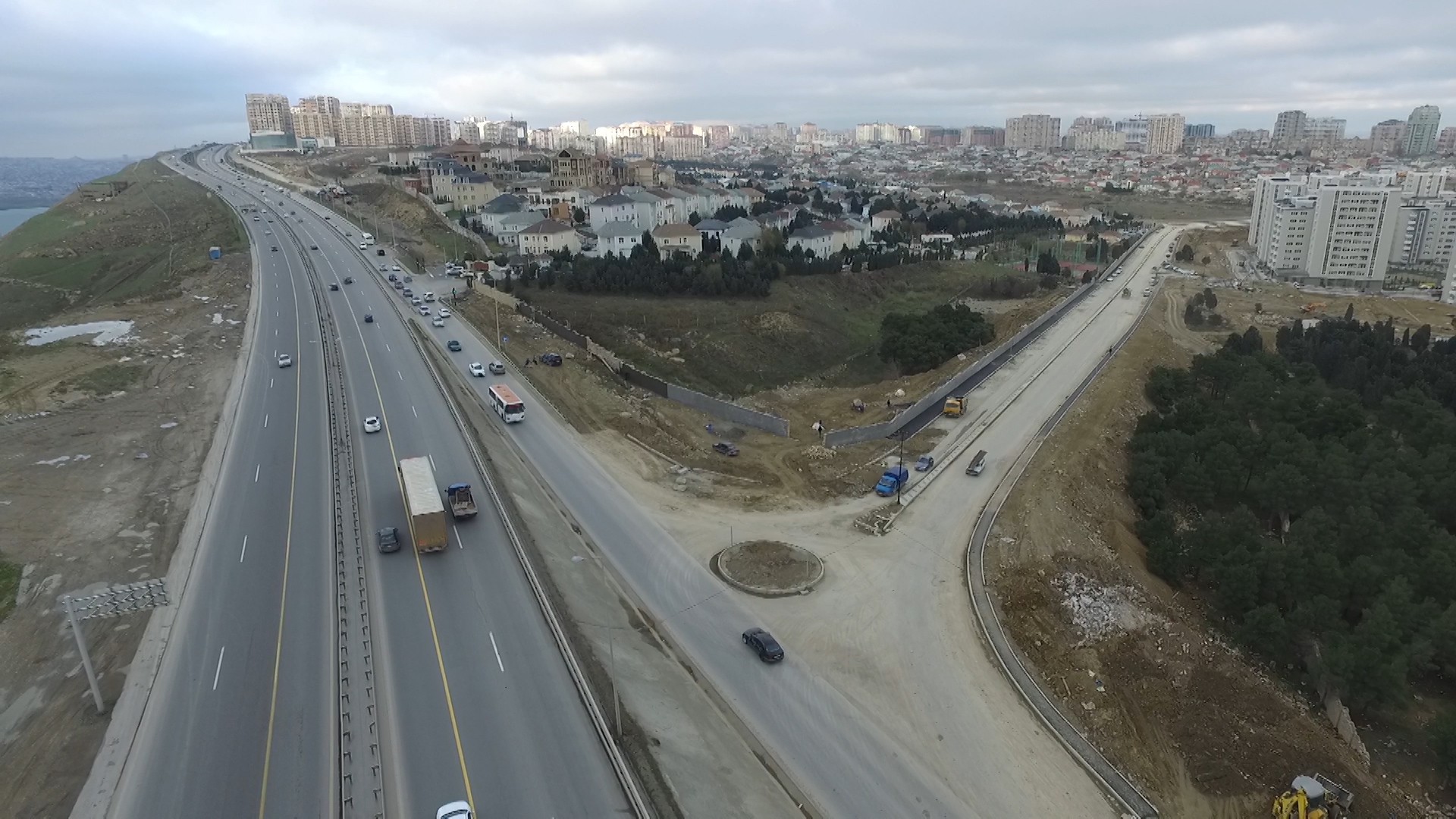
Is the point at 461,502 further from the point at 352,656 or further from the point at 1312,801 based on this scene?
the point at 1312,801

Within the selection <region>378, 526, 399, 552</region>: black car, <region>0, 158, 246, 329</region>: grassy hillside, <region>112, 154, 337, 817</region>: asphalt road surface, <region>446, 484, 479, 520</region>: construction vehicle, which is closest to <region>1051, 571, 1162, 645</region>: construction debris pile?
<region>446, 484, 479, 520</region>: construction vehicle

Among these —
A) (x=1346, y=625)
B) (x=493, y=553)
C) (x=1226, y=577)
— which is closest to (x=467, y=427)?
(x=493, y=553)

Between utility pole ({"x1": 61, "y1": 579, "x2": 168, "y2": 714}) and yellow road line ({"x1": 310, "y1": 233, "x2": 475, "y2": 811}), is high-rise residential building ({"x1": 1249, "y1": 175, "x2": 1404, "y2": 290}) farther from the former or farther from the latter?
utility pole ({"x1": 61, "y1": 579, "x2": 168, "y2": 714})

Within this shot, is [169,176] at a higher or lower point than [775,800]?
higher

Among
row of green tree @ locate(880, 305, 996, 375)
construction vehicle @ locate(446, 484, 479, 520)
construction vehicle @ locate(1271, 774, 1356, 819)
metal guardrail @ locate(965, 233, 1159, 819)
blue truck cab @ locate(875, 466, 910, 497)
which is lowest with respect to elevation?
construction vehicle @ locate(1271, 774, 1356, 819)

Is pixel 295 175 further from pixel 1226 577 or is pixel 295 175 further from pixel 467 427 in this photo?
pixel 1226 577

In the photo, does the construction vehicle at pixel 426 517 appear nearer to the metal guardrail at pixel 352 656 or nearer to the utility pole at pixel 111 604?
the metal guardrail at pixel 352 656
